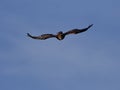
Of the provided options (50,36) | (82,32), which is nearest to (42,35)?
(50,36)

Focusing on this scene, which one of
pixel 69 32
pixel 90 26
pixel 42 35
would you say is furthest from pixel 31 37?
pixel 90 26

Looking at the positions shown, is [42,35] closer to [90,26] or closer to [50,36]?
[50,36]

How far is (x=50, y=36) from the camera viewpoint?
143 ft

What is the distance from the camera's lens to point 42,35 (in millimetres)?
45000

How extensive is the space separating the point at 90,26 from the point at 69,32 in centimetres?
411

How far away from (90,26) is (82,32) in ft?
9.28

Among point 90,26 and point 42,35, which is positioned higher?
point 42,35

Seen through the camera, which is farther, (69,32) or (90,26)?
(69,32)

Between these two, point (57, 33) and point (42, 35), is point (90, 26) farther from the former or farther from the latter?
point (42, 35)

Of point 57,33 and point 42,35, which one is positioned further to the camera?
point 42,35

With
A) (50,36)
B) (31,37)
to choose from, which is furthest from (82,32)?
(31,37)

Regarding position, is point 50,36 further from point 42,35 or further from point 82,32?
point 82,32

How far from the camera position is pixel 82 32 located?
43.2 meters

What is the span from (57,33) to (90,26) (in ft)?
16.3
